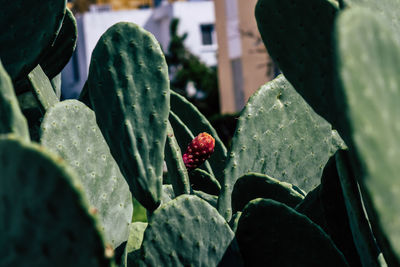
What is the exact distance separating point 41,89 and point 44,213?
759 mm

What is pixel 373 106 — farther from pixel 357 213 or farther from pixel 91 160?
pixel 91 160

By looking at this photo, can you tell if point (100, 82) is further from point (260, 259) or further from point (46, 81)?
point (260, 259)

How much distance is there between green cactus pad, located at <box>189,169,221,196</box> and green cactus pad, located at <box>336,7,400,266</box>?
0.86 m

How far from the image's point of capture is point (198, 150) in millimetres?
1377

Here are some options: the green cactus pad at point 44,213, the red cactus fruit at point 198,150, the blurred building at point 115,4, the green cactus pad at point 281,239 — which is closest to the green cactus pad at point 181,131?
the red cactus fruit at point 198,150

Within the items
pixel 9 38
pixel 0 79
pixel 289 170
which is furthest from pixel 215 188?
pixel 0 79

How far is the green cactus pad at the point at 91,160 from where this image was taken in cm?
115

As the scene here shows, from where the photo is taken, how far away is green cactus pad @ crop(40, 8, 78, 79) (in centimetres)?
148

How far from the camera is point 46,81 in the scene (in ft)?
4.56

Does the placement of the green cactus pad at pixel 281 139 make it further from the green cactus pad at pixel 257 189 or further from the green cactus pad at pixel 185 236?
the green cactus pad at pixel 185 236

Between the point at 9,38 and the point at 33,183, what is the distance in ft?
2.45

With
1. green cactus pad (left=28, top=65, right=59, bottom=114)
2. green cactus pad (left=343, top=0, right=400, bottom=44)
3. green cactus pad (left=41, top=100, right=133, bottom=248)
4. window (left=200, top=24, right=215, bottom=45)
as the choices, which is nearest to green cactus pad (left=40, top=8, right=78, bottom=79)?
green cactus pad (left=28, top=65, right=59, bottom=114)

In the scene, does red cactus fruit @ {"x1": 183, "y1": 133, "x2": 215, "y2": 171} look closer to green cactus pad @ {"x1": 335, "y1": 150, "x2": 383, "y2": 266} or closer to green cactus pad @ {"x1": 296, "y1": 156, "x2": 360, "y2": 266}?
green cactus pad @ {"x1": 296, "y1": 156, "x2": 360, "y2": 266}

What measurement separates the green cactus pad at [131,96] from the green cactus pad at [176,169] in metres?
0.14
